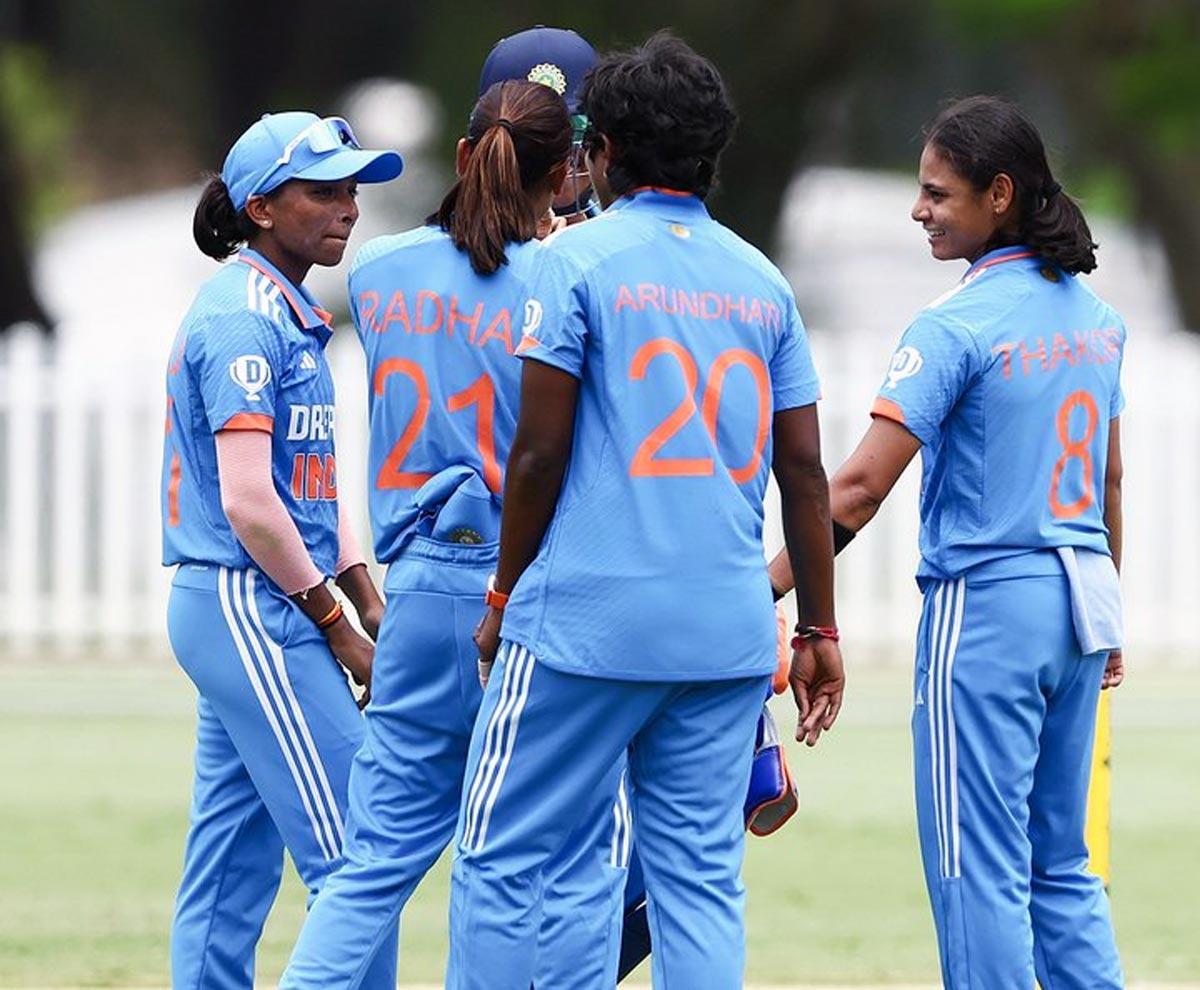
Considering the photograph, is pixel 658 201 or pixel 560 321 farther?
pixel 658 201

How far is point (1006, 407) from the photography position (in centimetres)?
525

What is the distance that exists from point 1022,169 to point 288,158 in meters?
1.53

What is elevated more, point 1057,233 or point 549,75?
point 549,75

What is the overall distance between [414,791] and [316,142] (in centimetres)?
138

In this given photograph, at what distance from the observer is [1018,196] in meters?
5.39

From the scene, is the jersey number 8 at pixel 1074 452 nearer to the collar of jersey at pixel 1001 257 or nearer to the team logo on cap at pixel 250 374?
the collar of jersey at pixel 1001 257

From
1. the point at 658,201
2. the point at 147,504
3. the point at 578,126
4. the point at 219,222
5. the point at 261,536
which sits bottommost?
the point at 147,504

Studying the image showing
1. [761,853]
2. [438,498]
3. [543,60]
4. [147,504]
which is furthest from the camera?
[147,504]

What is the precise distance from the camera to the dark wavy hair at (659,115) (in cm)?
473

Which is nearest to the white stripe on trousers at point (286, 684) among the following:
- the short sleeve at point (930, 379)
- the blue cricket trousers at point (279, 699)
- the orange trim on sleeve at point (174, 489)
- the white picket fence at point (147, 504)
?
the blue cricket trousers at point (279, 699)

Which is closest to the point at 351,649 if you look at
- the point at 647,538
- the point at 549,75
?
the point at 647,538

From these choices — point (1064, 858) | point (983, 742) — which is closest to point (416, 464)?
point (983, 742)

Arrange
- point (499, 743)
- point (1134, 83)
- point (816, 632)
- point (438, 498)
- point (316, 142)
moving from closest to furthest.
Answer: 1. point (499, 743)
2. point (816, 632)
3. point (438, 498)
4. point (316, 142)
5. point (1134, 83)

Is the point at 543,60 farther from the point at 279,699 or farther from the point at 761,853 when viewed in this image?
the point at 761,853
